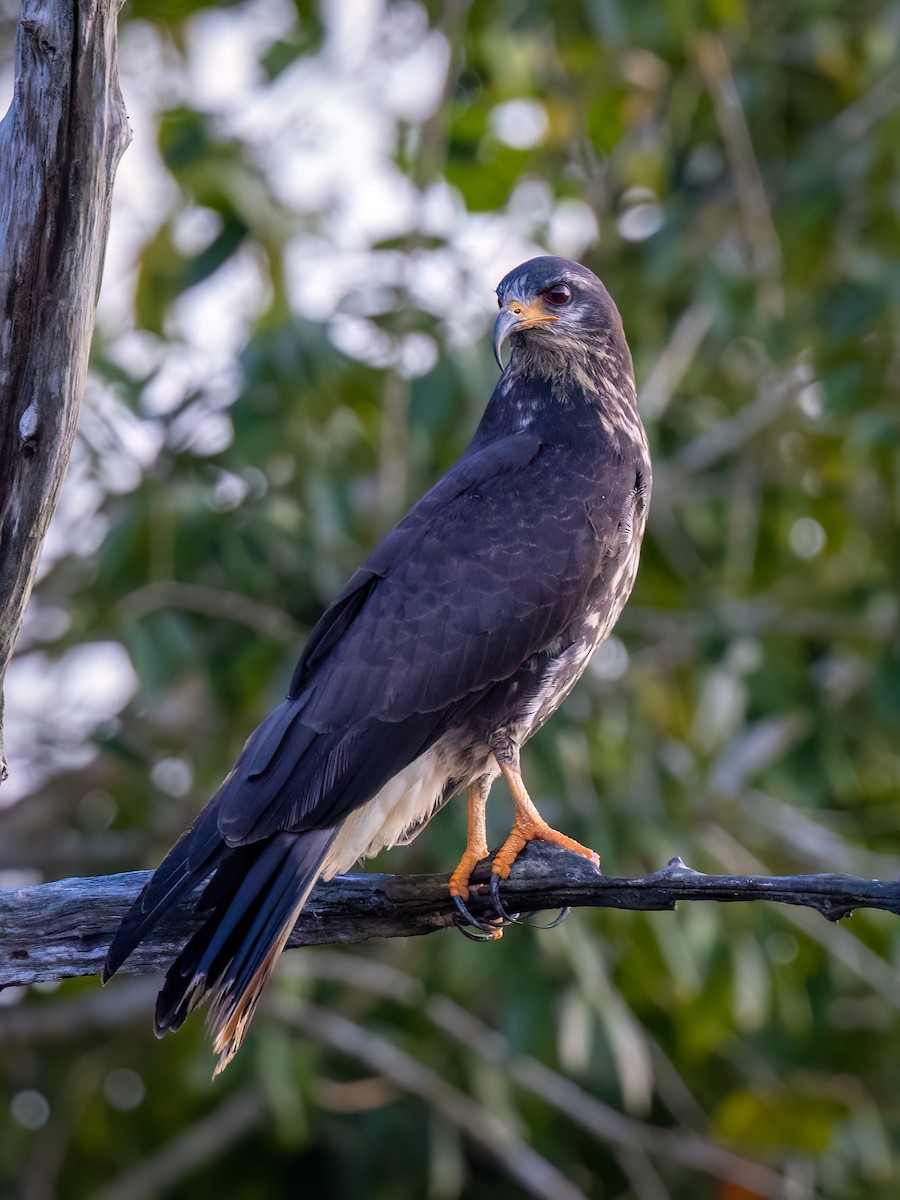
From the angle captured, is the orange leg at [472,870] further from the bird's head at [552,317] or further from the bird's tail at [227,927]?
the bird's head at [552,317]

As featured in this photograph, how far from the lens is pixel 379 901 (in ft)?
11.9

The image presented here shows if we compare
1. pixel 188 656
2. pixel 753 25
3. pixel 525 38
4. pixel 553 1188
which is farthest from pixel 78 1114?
pixel 753 25

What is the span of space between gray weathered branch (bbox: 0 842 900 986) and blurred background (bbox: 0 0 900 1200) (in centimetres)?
162

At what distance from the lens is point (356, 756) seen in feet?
12.2

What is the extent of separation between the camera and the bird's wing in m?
3.71

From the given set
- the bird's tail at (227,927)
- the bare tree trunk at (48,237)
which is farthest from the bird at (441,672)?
the bare tree trunk at (48,237)

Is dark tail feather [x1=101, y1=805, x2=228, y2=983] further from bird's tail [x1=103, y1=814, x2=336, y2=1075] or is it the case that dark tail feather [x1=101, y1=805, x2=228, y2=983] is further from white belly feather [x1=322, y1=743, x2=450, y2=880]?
white belly feather [x1=322, y1=743, x2=450, y2=880]

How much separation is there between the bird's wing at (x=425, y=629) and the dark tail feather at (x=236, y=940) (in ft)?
0.48

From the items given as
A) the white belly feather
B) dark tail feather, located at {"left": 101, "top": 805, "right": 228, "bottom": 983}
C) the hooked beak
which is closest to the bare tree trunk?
dark tail feather, located at {"left": 101, "top": 805, "right": 228, "bottom": 983}

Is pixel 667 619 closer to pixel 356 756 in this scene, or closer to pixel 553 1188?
pixel 553 1188

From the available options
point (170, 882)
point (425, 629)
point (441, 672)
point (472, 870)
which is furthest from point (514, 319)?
point (170, 882)

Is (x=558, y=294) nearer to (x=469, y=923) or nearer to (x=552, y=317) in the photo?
(x=552, y=317)

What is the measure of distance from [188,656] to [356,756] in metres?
2.36

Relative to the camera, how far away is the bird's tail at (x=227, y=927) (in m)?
3.31
